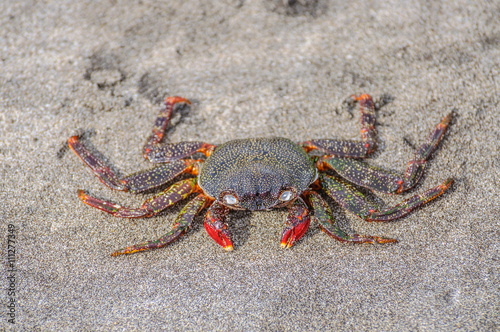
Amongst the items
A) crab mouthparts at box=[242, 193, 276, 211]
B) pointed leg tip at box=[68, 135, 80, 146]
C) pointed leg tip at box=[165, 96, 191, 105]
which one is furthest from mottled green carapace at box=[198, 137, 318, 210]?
pointed leg tip at box=[68, 135, 80, 146]

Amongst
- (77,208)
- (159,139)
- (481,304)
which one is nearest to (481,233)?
(481,304)

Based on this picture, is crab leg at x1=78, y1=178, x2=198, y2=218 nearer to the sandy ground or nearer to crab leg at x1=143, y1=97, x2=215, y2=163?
the sandy ground

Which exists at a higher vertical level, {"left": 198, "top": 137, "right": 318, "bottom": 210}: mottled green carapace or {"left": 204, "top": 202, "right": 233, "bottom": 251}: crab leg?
{"left": 198, "top": 137, "right": 318, "bottom": 210}: mottled green carapace

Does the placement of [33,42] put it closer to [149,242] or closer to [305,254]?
[149,242]

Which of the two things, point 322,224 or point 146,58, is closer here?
point 322,224

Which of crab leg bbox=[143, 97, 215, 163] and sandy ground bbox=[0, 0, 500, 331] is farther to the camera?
crab leg bbox=[143, 97, 215, 163]

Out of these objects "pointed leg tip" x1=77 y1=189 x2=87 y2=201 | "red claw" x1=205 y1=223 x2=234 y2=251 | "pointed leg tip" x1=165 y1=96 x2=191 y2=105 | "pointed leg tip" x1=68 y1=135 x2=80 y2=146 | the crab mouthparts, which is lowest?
"red claw" x1=205 y1=223 x2=234 y2=251
